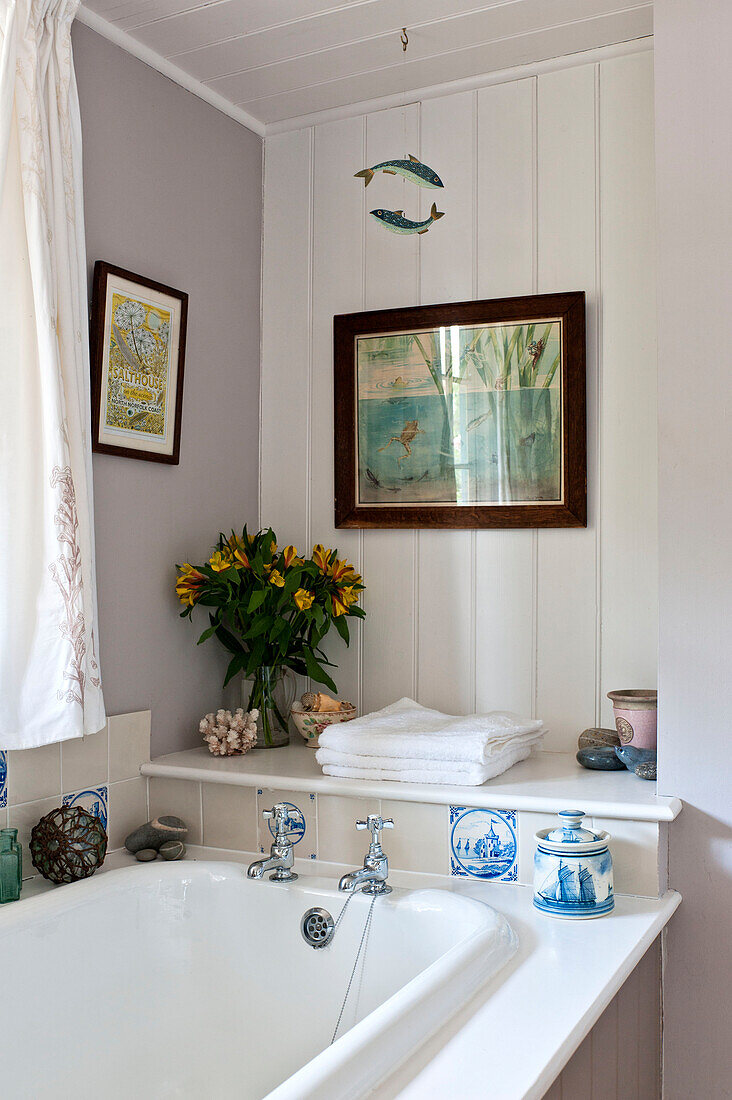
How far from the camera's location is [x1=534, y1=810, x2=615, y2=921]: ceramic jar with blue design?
1587 millimetres

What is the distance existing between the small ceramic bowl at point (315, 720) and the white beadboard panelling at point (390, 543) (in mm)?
165

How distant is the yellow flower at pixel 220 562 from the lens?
7.18 feet

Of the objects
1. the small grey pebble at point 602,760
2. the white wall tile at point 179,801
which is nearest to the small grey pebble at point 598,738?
the small grey pebble at point 602,760

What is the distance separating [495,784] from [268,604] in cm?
68

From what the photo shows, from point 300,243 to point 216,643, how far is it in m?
1.06

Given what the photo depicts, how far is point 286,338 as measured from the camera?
255 cm

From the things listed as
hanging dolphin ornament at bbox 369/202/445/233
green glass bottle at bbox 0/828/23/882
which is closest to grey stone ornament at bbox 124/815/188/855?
green glass bottle at bbox 0/828/23/882

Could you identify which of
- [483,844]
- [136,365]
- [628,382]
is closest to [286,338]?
[136,365]

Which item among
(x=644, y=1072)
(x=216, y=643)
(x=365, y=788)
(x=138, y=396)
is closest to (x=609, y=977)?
(x=644, y=1072)

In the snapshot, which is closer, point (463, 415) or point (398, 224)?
point (398, 224)

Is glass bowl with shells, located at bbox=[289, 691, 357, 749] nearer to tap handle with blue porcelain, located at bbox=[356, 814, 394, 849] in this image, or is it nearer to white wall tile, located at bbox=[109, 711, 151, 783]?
white wall tile, located at bbox=[109, 711, 151, 783]

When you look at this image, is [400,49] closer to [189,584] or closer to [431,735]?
[189,584]

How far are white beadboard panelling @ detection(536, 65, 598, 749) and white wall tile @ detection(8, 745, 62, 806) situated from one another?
1.05 m

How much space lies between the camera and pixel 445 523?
2.30 m
